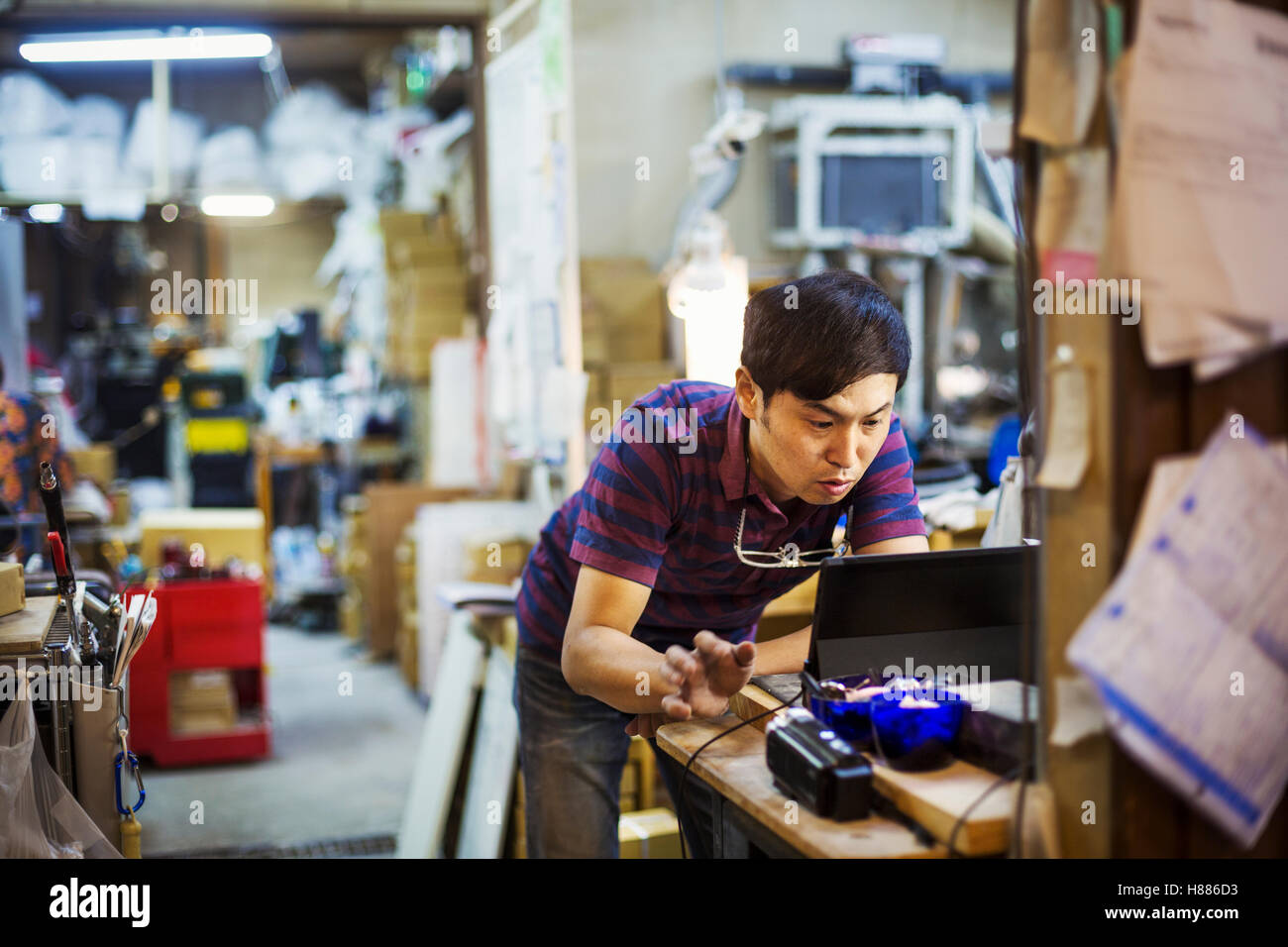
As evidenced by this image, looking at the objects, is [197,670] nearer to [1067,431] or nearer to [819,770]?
[819,770]

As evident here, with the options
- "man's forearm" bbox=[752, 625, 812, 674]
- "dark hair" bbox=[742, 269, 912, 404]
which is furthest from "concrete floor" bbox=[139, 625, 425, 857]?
"dark hair" bbox=[742, 269, 912, 404]

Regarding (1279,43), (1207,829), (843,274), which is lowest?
(1207,829)

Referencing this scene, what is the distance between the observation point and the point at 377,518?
5887mm

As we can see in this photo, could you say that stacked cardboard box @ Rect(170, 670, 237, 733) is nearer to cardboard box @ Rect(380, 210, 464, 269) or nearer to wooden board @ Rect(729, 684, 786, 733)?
cardboard box @ Rect(380, 210, 464, 269)

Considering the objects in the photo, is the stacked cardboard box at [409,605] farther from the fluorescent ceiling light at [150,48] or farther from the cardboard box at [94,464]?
the fluorescent ceiling light at [150,48]

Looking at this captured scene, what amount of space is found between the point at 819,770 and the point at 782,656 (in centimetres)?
60

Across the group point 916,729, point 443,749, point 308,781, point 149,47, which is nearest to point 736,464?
point 916,729

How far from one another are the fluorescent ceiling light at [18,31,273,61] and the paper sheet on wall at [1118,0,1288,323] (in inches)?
213

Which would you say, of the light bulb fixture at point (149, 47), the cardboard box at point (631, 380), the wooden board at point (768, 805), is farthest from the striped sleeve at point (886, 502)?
the light bulb fixture at point (149, 47)

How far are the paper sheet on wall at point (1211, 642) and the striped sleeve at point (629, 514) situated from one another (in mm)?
724

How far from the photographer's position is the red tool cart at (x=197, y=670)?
14.6 feet
